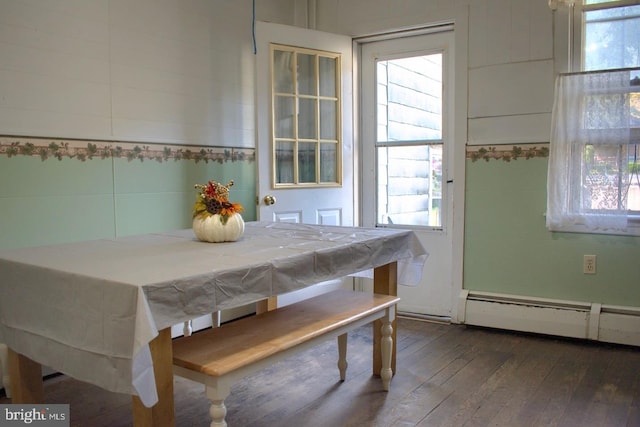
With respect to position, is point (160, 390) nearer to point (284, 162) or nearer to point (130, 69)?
point (130, 69)

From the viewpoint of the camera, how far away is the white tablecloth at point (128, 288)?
4.94 feet

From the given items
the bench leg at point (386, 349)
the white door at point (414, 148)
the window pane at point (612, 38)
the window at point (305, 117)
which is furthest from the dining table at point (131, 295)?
the window pane at point (612, 38)

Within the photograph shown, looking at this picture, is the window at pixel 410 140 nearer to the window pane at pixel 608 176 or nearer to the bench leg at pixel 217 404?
the window pane at pixel 608 176

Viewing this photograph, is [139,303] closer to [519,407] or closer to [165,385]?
[165,385]

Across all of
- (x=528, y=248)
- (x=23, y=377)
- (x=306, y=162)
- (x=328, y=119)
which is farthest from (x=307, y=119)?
(x=23, y=377)

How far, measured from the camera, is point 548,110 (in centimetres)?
339

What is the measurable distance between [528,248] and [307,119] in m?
1.73

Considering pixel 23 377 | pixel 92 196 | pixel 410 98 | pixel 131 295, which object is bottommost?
pixel 23 377

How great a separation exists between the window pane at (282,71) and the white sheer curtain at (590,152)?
1.73 metres

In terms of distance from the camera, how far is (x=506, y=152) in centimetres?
354

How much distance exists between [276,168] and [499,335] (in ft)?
6.03

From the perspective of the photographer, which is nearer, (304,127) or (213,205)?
(213,205)

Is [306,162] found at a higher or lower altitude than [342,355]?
higher

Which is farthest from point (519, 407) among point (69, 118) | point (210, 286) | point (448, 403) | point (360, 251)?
point (69, 118)
